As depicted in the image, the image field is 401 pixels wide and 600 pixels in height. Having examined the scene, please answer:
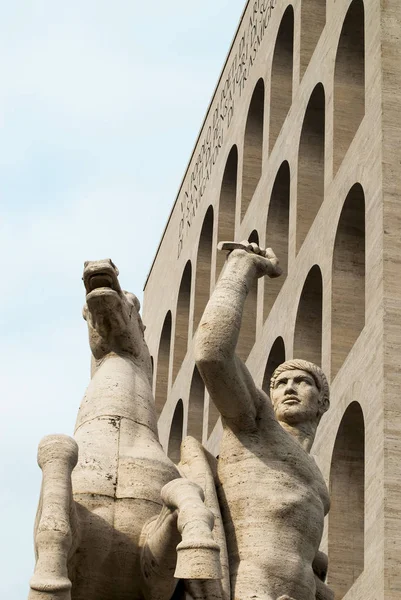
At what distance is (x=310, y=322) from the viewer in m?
33.2

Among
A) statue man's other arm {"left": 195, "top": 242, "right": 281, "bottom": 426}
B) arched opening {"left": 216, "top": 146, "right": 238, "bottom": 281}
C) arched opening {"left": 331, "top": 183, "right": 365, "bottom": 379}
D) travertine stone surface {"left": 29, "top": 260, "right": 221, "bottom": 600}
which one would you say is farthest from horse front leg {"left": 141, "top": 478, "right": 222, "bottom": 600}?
arched opening {"left": 216, "top": 146, "right": 238, "bottom": 281}

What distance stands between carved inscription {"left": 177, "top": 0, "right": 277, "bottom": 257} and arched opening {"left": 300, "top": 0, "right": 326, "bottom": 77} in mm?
3161

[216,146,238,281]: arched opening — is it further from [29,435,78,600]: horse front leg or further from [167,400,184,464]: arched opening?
[29,435,78,600]: horse front leg

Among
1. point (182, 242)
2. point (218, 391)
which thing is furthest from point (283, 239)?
point (218, 391)

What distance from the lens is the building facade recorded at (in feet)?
86.2

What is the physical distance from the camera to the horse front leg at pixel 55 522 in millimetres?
10047

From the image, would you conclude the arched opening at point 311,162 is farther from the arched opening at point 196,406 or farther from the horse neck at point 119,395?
the horse neck at point 119,395

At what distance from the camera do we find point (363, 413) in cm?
2666

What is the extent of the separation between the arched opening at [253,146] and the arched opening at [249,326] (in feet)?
7.52

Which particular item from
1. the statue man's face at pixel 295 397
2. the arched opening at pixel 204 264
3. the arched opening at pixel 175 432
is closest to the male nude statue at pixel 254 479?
the statue man's face at pixel 295 397

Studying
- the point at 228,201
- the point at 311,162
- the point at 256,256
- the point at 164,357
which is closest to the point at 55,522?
the point at 256,256

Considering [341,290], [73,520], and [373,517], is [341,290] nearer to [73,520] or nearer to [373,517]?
[373,517]

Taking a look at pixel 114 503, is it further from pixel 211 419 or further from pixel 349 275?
pixel 211 419

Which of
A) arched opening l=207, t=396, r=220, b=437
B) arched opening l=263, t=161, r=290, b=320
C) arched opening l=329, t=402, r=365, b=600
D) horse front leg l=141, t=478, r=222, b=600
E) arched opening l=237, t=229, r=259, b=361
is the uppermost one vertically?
arched opening l=263, t=161, r=290, b=320
